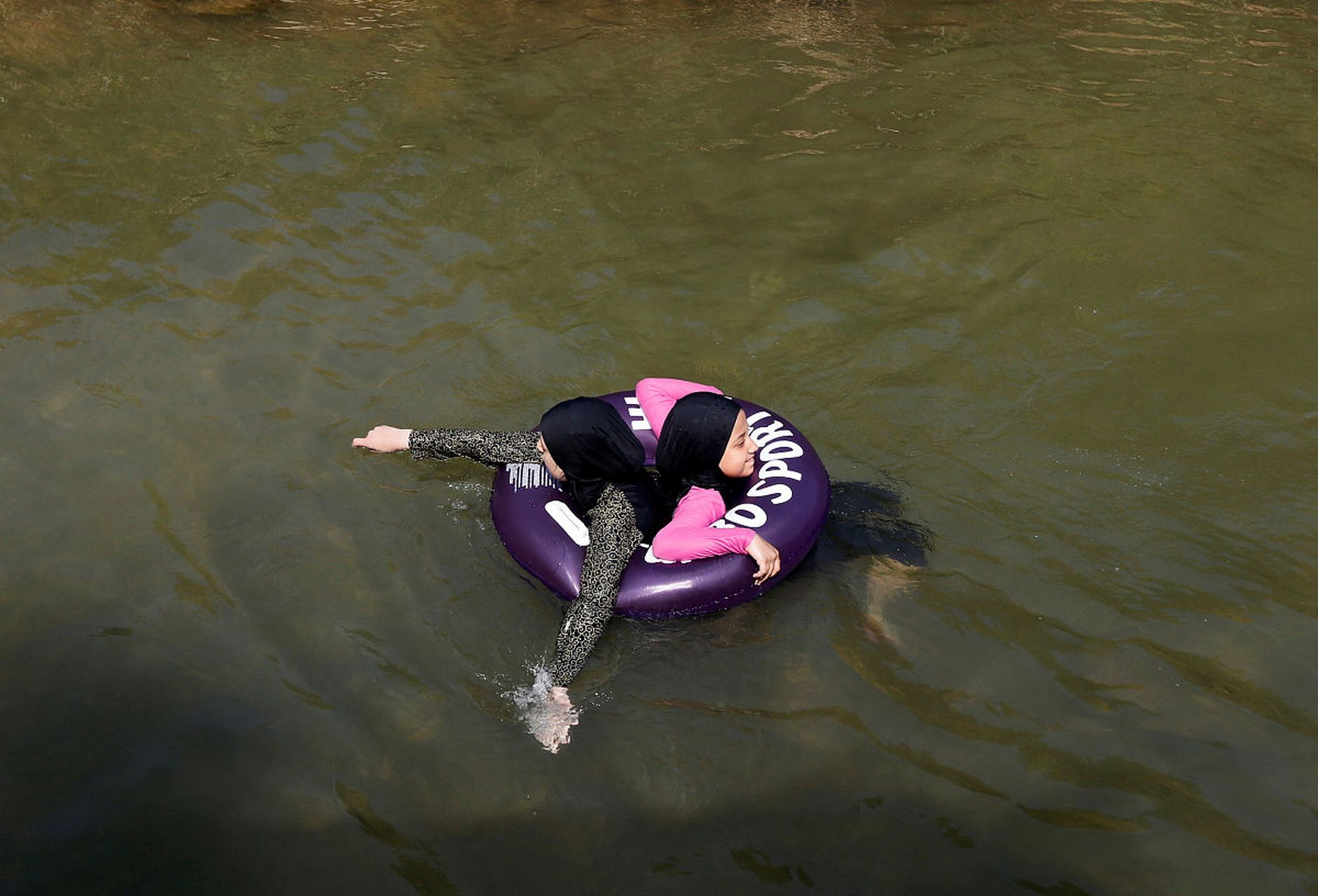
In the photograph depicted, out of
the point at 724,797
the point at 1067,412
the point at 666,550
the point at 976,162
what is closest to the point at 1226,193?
the point at 976,162

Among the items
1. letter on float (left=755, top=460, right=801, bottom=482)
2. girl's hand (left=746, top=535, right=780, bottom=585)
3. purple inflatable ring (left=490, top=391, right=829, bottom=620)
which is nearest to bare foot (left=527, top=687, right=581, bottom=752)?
purple inflatable ring (left=490, top=391, right=829, bottom=620)

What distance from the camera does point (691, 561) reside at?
14.6ft

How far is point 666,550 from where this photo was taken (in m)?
4.45

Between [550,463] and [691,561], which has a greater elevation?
[550,463]

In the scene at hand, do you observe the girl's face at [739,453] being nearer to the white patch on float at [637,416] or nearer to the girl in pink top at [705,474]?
the girl in pink top at [705,474]

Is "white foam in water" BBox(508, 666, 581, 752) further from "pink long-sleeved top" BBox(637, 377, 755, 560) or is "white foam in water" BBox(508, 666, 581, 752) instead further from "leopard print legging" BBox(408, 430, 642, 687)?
"pink long-sleeved top" BBox(637, 377, 755, 560)

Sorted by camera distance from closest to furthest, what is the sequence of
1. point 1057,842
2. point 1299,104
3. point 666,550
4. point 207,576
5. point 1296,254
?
1. point 1057,842
2. point 666,550
3. point 207,576
4. point 1296,254
5. point 1299,104

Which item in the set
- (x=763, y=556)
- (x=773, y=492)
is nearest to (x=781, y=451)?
(x=773, y=492)

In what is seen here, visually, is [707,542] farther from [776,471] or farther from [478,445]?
[478,445]

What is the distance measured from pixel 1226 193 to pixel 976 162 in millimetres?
1629

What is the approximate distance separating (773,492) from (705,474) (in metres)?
0.30

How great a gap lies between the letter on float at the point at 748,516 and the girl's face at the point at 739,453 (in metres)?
0.15

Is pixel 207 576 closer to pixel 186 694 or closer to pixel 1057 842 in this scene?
pixel 186 694

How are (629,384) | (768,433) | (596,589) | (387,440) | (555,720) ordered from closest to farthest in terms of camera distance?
(555,720)
(596,589)
(768,433)
(387,440)
(629,384)
